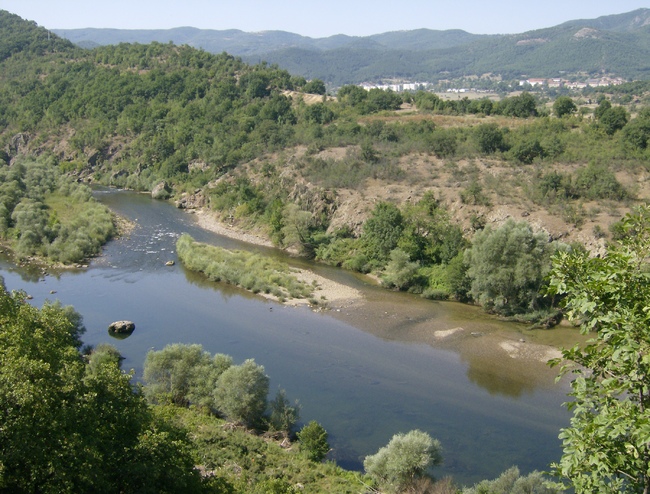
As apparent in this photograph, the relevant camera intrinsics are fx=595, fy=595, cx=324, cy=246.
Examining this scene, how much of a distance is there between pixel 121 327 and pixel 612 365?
90.9ft

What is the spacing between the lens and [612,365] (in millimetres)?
7773

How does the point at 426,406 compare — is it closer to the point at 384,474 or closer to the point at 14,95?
the point at 384,474

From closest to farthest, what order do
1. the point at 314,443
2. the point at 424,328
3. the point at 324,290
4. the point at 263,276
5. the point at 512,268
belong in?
the point at 314,443, the point at 424,328, the point at 512,268, the point at 324,290, the point at 263,276

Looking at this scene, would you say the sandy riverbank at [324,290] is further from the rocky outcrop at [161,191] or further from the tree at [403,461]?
the rocky outcrop at [161,191]

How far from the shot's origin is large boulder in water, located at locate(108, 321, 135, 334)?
31.2 metres

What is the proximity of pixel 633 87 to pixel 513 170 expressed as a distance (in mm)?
64423

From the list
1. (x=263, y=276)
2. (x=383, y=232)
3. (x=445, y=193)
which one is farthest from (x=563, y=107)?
(x=263, y=276)

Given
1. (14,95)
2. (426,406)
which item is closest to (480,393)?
(426,406)

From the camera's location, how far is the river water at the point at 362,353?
22.4m

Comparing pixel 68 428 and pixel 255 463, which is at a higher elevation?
pixel 68 428

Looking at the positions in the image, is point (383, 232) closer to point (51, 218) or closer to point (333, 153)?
point (333, 153)

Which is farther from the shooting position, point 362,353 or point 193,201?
point 193,201

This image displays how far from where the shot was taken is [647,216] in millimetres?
8078

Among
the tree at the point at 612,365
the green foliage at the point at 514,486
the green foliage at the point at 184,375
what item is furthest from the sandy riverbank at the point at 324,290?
the tree at the point at 612,365
